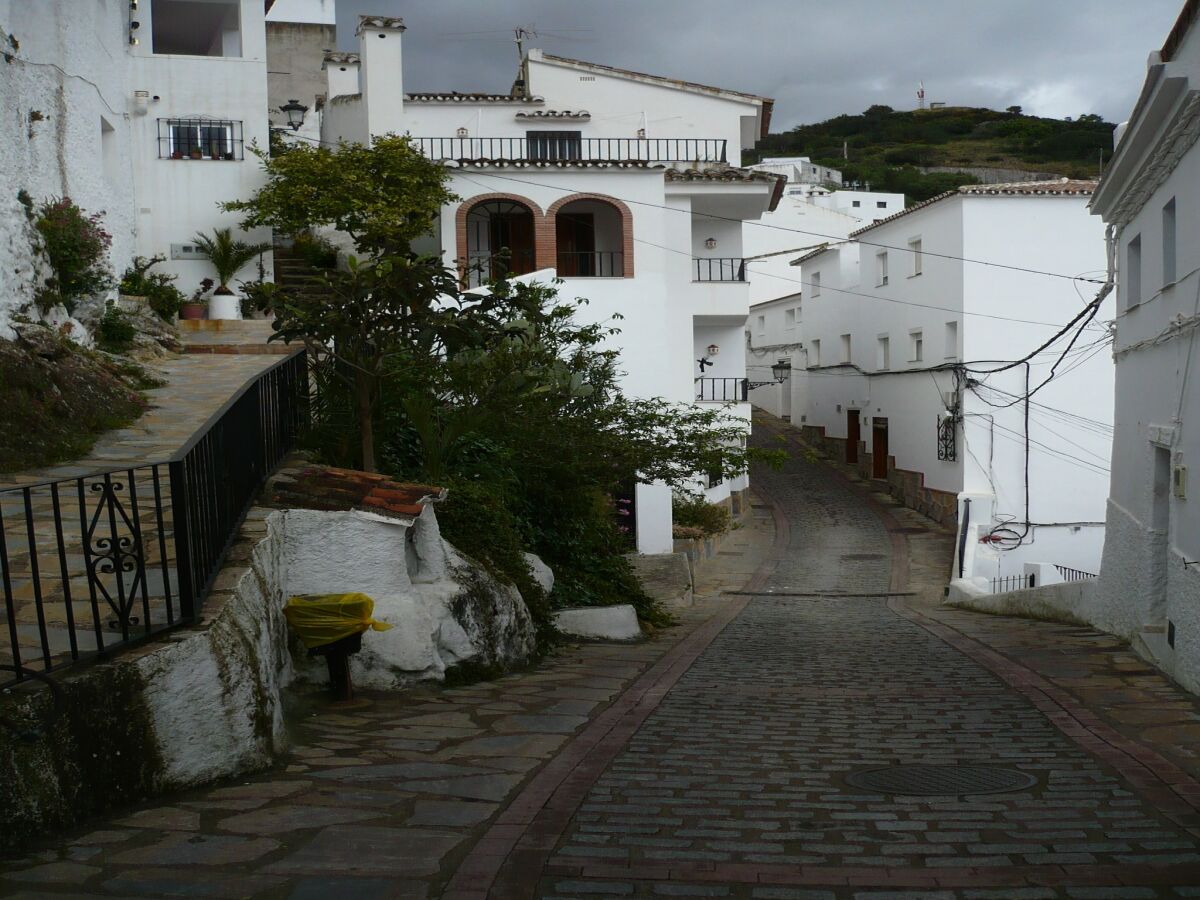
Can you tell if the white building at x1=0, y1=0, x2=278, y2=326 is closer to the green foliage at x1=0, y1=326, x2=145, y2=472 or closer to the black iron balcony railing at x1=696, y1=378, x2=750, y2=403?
the green foliage at x1=0, y1=326, x2=145, y2=472

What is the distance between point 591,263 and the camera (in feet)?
81.0

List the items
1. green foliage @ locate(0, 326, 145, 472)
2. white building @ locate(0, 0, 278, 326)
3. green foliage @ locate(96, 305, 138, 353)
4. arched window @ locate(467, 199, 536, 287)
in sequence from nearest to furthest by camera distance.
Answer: green foliage @ locate(0, 326, 145, 472), green foliage @ locate(96, 305, 138, 353), white building @ locate(0, 0, 278, 326), arched window @ locate(467, 199, 536, 287)

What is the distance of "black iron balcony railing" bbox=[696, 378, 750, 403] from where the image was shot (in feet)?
85.4

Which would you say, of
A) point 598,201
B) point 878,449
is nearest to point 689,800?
point 598,201

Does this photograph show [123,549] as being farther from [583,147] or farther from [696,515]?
[583,147]

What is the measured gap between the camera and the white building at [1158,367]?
8984mm

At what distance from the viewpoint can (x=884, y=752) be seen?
6785 mm

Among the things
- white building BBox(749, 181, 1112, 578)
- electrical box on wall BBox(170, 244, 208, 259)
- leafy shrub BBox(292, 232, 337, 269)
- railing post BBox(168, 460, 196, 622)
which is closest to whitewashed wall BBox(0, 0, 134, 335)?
electrical box on wall BBox(170, 244, 208, 259)

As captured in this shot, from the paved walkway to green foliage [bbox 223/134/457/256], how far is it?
1441 cm

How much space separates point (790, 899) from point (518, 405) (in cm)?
816

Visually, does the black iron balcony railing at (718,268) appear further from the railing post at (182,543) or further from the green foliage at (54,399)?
the railing post at (182,543)

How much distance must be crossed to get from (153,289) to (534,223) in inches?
304

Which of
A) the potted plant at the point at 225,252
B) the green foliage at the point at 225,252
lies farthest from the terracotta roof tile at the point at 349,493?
the green foliage at the point at 225,252

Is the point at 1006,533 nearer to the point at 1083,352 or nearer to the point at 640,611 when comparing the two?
the point at 1083,352
